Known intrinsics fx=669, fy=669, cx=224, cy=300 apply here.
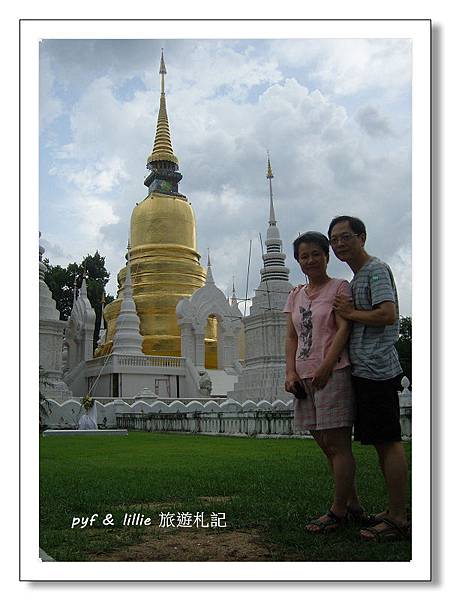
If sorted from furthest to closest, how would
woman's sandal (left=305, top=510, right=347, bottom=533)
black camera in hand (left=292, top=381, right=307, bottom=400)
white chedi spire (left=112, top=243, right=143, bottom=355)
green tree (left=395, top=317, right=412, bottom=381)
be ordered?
white chedi spire (left=112, top=243, right=143, bottom=355), green tree (left=395, top=317, right=412, bottom=381), black camera in hand (left=292, top=381, right=307, bottom=400), woman's sandal (left=305, top=510, right=347, bottom=533)

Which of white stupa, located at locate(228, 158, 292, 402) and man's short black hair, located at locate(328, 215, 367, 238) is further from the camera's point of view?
white stupa, located at locate(228, 158, 292, 402)

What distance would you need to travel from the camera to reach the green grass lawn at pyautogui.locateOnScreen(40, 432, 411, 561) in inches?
139

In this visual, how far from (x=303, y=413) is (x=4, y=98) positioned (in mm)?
2600

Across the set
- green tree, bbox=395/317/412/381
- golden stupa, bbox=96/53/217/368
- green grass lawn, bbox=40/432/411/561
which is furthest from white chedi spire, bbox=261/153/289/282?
green tree, bbox=395/317/412/381

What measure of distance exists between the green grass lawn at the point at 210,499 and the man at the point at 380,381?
195 mm

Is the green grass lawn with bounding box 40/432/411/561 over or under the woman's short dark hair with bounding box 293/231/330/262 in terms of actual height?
under

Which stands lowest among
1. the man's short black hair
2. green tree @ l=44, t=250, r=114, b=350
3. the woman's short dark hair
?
the woman's short dark hair

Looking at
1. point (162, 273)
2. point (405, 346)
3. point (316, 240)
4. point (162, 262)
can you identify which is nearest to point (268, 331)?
point (162, 273)

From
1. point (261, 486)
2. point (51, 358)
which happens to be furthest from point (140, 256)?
point (261, 486)

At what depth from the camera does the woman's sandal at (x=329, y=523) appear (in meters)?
3.63

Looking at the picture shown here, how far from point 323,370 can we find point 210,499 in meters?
1.29

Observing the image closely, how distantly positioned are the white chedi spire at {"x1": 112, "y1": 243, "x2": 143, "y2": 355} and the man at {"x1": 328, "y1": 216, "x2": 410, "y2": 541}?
17.2m

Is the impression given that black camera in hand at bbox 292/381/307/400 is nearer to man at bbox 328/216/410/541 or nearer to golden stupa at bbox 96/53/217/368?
man at bbox 328/216/410/541
